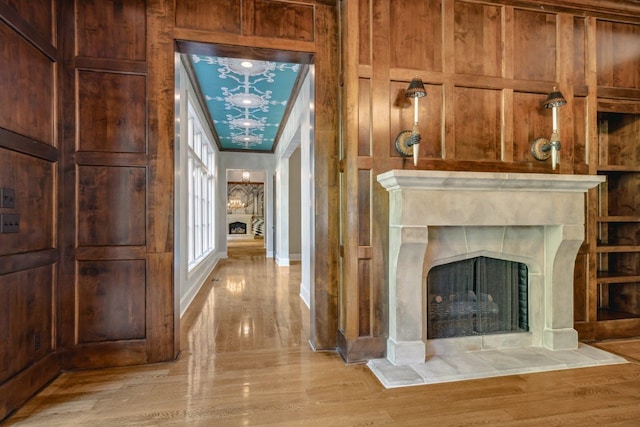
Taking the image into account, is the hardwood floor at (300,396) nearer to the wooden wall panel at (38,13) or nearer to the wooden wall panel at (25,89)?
the wooden wall panel at (25,89)

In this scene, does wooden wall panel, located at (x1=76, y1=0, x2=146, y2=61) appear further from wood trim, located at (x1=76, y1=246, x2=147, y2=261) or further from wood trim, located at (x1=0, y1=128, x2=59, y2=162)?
wood trim, located at (x1=76, y1=246, x2=147, y2=261)

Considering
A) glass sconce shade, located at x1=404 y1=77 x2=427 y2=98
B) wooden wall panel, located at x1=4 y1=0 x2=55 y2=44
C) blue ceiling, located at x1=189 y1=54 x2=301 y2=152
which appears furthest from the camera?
blue ceiling, located at x1=189 y1=54 x2=301 y2=152

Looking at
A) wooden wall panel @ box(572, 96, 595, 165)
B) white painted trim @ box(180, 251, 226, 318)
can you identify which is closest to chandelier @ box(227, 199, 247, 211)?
white painted trim @ box(180, 251, 226, 318)

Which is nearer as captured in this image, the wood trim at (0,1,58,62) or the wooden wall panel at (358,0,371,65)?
the wood trim at (0,1,58,62)

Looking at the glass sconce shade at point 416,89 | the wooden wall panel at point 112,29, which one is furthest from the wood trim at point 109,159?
the glass sconce shade at point 416,89

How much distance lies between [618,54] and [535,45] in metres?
0.97

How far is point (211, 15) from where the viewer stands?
8.82 ft

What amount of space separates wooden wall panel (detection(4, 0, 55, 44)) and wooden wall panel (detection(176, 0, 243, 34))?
2.82 ft

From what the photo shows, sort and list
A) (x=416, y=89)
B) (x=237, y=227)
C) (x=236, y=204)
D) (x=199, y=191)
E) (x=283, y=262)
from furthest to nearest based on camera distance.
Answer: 1. (x=236, y=204)
2. (x=237, y=227)
3. (x=283, y=262)
4. (x=199, y=191)
5. (x=416, y=89)

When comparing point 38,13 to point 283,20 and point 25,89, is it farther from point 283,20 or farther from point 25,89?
point 283,20

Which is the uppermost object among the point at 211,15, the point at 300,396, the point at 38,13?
the point at 211,15

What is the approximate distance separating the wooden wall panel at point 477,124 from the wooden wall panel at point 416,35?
36 centimetres

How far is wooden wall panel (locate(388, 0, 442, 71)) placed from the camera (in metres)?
2.76

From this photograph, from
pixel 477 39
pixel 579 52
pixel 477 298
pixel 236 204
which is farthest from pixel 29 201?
pixel 236 204
